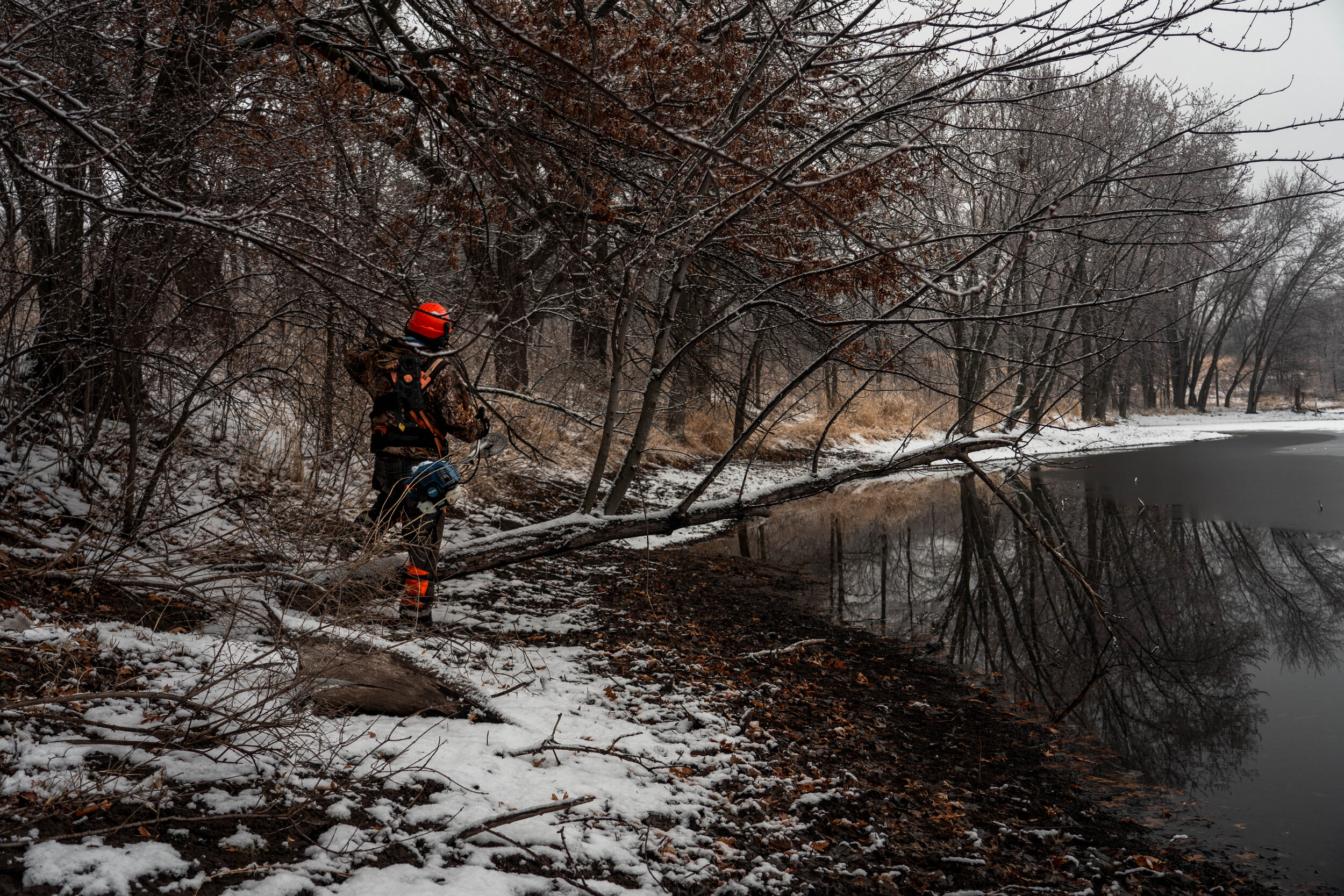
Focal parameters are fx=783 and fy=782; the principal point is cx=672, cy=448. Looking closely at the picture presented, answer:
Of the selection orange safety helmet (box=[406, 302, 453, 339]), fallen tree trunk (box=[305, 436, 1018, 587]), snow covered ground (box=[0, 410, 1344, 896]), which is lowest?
snow covered ground (box=[0, 410, 1344, 896])

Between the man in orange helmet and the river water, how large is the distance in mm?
3740

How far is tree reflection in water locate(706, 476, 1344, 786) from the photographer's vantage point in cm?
566

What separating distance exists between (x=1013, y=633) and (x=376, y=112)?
713cm

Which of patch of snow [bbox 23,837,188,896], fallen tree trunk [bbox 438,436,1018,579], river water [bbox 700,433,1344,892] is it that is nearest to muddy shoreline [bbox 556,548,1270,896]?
river water [bbox 700,433,1344,892]

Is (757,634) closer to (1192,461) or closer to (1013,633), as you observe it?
(1013,633)

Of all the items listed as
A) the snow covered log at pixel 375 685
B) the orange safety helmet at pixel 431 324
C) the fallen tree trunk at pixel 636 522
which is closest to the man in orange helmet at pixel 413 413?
the orange safety helmet at pixel 431 324

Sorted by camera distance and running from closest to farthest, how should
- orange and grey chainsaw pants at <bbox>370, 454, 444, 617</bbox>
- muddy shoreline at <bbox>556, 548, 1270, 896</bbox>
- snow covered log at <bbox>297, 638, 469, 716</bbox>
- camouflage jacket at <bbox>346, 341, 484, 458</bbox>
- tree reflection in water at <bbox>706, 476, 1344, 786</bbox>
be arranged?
snow covered log at <bbox>297, 638, 469, 716</bbox> < muddy shoreline at <bbox>556, 548, 1270, 896</bbox> < orange and grey chainsaw pants at <bbox>370, 454, 444, 617</bbox> < camouflage jacket at <bbox>346, 341, 484, 458</bbox> < tree reflection in water at <bbox>706, 476, 1344, 786</bbox>

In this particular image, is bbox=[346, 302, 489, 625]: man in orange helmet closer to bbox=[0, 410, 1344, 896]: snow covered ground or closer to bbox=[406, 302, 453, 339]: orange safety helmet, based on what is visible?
bbox=[406, 302, 453, 339]: orange safety helmet

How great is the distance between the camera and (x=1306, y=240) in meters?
37.3

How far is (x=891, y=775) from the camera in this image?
4328 mm

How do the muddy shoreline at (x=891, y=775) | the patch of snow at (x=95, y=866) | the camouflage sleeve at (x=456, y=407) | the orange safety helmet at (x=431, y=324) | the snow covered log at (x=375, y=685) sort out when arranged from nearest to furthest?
the patch of snow at (x=95, y=866) < the snow covered log at (x=375, y=685) < the muddy shoreline at (x=891, y=775) < the orange safety helmet at (x=431, y=324) < the camouflage sleeve at (x=456, y=407)

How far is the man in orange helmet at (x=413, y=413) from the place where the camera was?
199 inches

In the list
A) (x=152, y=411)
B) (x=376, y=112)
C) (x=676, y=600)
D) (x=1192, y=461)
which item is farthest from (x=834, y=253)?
(x=1192, y=461)

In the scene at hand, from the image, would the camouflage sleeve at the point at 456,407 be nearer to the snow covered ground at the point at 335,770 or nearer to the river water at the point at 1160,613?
the snow covered ground at the point at 335,770
